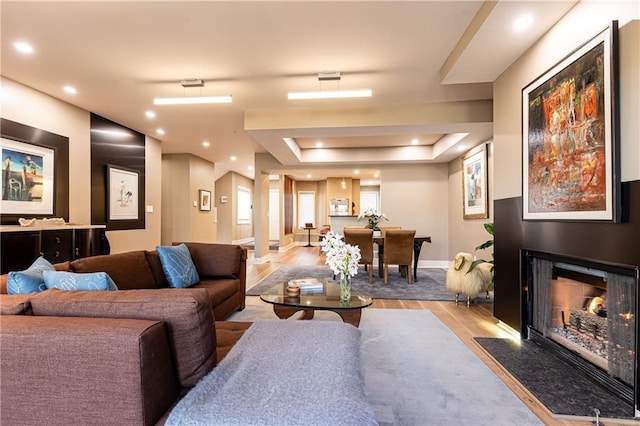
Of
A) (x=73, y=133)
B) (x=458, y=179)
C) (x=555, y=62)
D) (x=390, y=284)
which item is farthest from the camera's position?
(x=458, y=179)

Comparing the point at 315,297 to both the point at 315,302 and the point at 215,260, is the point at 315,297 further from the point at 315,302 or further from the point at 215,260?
the point at 215,260

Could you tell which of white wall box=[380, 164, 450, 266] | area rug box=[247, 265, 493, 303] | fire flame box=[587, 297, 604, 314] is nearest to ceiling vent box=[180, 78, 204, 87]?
area rug box=[247, 265, 493, 303]

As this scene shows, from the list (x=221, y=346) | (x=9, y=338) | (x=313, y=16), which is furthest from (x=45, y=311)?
(x=313, y=16)

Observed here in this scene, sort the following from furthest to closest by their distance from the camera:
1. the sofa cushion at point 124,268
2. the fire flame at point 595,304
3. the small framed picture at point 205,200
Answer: the small framed picture at point 205,200, the sofa cushion at point 124,268, the fire flame at point 595,304

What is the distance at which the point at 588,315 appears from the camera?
2240mm

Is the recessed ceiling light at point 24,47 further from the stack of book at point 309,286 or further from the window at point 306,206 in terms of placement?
the window at point 306,206

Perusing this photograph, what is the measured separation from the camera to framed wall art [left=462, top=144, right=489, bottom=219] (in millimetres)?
5035

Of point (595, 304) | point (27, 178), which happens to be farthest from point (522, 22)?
point (27, 178)

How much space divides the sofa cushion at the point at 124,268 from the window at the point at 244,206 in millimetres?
9250

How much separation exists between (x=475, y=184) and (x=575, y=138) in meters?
3.47

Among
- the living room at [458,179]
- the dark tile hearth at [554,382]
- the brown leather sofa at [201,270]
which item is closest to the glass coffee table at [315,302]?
the brown leather sofa at [201,270]

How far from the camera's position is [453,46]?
281cm

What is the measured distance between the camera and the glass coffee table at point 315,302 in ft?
7.91

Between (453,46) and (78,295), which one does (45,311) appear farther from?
(453,46)
